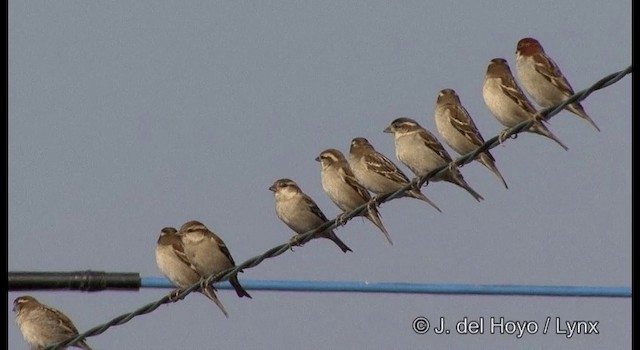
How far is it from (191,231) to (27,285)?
8.21ft

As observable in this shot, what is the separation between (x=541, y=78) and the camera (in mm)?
15609

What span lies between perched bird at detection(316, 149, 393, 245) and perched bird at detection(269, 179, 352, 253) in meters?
0.23

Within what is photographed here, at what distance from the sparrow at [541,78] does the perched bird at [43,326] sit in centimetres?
509

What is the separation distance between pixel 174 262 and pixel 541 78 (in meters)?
4.05

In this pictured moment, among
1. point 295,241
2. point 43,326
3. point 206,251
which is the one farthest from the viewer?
point 43,326

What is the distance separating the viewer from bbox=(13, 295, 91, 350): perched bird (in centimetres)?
1667

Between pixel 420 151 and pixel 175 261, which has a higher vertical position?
pixel 420 151

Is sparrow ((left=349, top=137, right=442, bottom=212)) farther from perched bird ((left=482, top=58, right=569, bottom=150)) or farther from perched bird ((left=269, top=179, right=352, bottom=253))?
perched bird ((left=482, top=58, right=569, bottom=150))

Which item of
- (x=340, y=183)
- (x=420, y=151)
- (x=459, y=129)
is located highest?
(x=459, y=129)

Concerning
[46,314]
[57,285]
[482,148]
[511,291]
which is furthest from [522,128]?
A: [46,314]

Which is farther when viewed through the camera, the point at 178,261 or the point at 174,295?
the point at 178,261

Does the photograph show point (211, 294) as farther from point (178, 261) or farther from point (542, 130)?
point (542, 130)

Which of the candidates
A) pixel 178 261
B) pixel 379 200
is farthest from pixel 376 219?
pixel 178 261

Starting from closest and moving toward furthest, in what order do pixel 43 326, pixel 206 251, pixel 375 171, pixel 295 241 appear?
pixel 295 241, pixel 206 251, pixel 375 171, pixel 43 326
